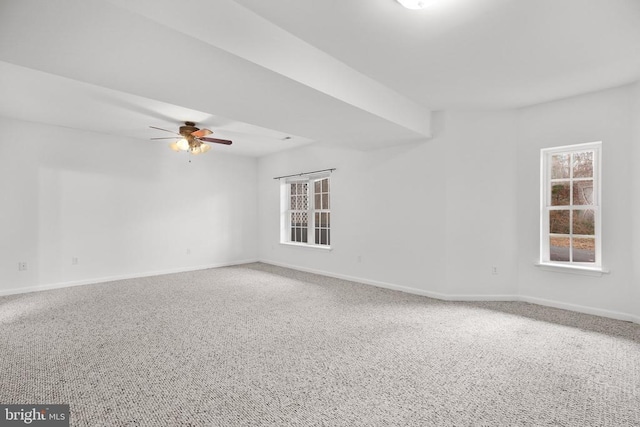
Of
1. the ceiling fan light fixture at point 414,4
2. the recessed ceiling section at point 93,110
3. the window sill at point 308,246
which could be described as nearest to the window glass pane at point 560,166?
the ceiling fan light fixture at point 414,4

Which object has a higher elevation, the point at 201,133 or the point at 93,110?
the point at 93,110

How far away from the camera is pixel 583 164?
3.71m

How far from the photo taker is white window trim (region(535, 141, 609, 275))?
3.52 metres

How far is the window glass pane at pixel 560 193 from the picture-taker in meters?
3.82

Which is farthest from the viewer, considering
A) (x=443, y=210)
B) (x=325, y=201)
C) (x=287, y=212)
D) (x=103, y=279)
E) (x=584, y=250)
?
(x=287, y=212)

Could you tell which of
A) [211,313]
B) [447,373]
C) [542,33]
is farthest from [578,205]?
[211,313]

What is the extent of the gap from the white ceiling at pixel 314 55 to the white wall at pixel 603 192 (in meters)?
0.24

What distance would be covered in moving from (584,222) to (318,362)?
11.7 ft

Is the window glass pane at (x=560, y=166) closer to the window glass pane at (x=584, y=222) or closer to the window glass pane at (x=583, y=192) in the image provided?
the window glass pane at (x=583, y=192)

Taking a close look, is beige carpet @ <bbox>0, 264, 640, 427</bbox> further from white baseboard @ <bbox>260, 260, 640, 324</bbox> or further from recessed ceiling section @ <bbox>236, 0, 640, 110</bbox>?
recessed ceiling section @ <bbox>236, 0, 640, 110</bbox>

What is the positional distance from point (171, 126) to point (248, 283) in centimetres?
278

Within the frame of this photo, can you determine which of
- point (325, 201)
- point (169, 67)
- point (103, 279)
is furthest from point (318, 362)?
point (103, 279)

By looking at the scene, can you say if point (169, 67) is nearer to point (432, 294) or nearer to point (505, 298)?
point (432, 294)

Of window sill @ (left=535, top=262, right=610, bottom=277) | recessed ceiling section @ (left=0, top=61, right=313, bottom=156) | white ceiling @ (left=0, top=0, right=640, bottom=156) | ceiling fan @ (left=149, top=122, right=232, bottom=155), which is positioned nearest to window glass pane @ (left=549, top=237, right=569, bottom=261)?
window sill @ (left=535, top=262, right=610, bottom=277)
